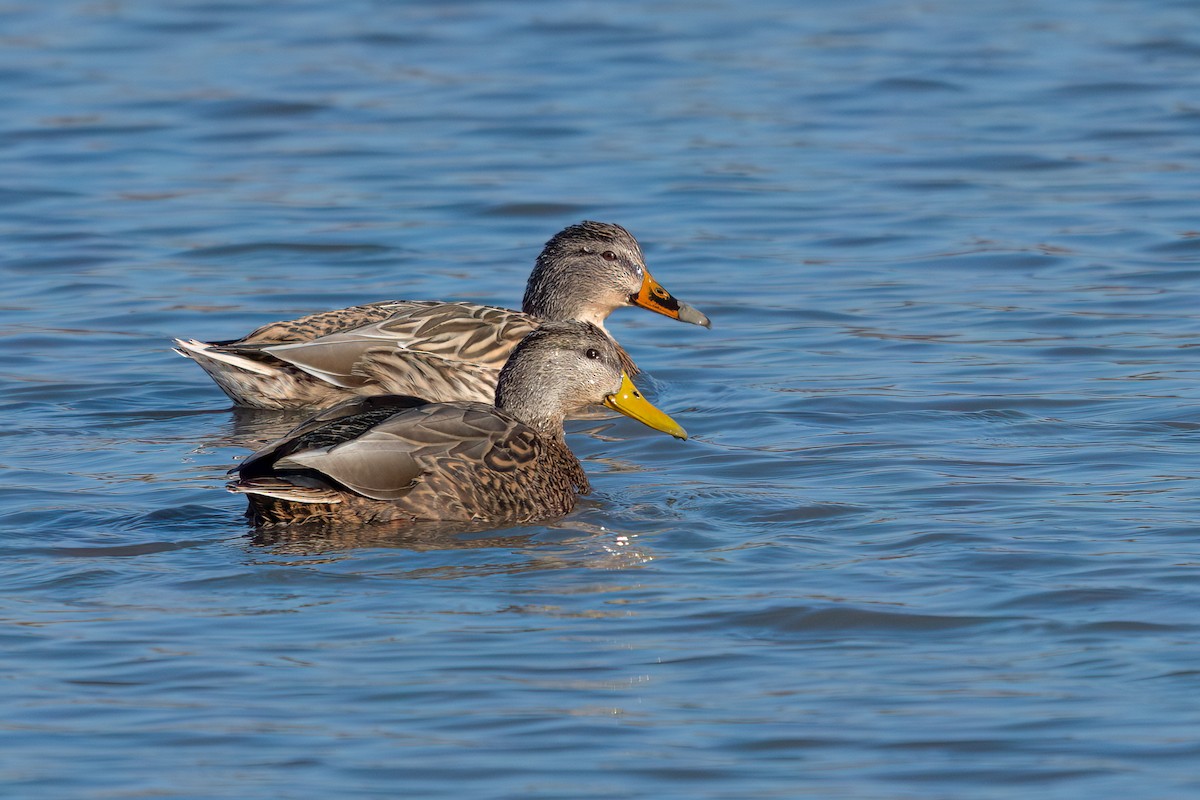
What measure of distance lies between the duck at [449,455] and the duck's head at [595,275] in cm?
247

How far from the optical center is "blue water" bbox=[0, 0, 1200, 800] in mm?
6000

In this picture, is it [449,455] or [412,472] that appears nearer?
[412,472]

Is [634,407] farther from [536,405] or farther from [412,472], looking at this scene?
[412,472]

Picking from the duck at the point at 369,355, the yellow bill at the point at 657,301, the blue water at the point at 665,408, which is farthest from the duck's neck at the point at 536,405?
the yellow bill at the point at 657,301

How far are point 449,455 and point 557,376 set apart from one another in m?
0.89

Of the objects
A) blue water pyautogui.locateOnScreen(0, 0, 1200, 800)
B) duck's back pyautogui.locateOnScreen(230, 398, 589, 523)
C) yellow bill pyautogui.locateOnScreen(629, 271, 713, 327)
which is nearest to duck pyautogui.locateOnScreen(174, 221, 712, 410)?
blue water pyautogui.locateOnScreen(0, 0, 1200, 800)

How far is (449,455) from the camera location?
8.21 metres

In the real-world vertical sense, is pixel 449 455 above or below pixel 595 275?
below

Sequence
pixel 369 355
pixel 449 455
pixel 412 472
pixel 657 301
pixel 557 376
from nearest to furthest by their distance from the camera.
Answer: pixel 412 472
pixel 449 455
pixel 557 376
pixel 369 355
pixel 657 301

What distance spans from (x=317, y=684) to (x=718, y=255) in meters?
8.00

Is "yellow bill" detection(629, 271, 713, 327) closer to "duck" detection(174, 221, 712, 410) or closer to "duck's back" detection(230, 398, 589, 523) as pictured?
"duck" detection(174, 221, 712, 410)

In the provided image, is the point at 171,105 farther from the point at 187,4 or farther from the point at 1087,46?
the point at 1087,46

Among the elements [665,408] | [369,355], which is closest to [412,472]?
[369,355]

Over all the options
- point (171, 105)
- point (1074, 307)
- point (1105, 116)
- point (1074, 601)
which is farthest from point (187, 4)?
point (1074, 601)
